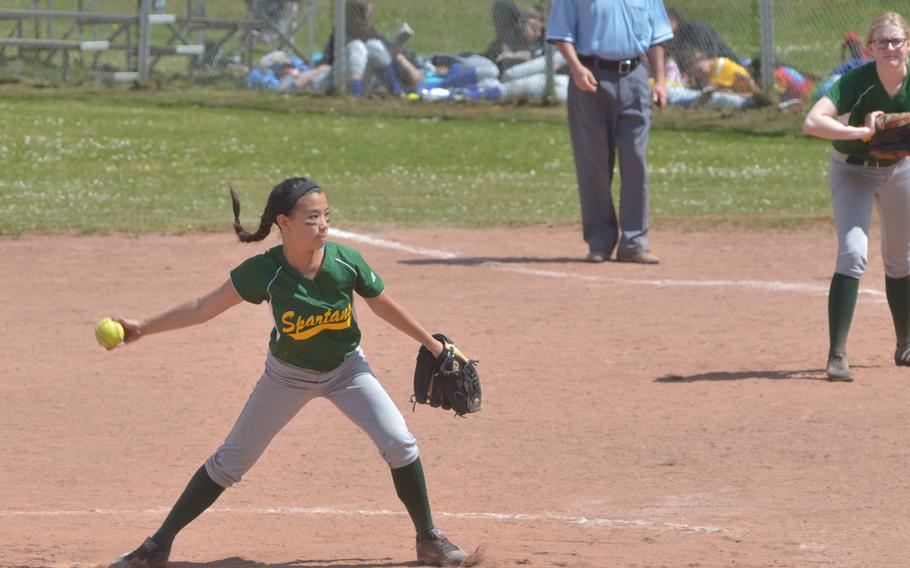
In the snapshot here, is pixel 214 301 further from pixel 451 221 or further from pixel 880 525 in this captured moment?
pixel 451 221

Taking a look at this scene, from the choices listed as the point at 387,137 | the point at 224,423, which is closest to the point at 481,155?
the point at 387,137

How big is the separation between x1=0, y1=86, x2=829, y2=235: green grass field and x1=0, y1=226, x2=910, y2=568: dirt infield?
2.28m

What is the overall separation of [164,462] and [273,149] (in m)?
11.3

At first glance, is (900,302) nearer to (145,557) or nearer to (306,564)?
(306,564)

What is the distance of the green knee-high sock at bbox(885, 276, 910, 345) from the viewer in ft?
26.0

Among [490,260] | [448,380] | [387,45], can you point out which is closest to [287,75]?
[387,45]

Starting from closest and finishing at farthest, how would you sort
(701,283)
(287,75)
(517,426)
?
(517,426)
(701,283)
(287,75)

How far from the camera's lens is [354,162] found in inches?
658

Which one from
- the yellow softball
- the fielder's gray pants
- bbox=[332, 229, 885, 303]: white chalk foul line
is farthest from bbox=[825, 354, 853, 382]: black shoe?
the yellow softball

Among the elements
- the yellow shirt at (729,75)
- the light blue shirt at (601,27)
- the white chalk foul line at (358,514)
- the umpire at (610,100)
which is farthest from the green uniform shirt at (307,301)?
the yellow shirt at (729,75)

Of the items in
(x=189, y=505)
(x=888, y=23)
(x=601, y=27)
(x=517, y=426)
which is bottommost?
(x=517, y=426)

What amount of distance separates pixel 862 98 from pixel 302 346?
3815mm

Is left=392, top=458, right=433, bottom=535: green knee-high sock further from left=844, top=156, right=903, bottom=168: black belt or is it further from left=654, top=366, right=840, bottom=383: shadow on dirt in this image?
left=844, top=156, right=903, bottom=168: black belt

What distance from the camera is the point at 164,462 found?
652cm
